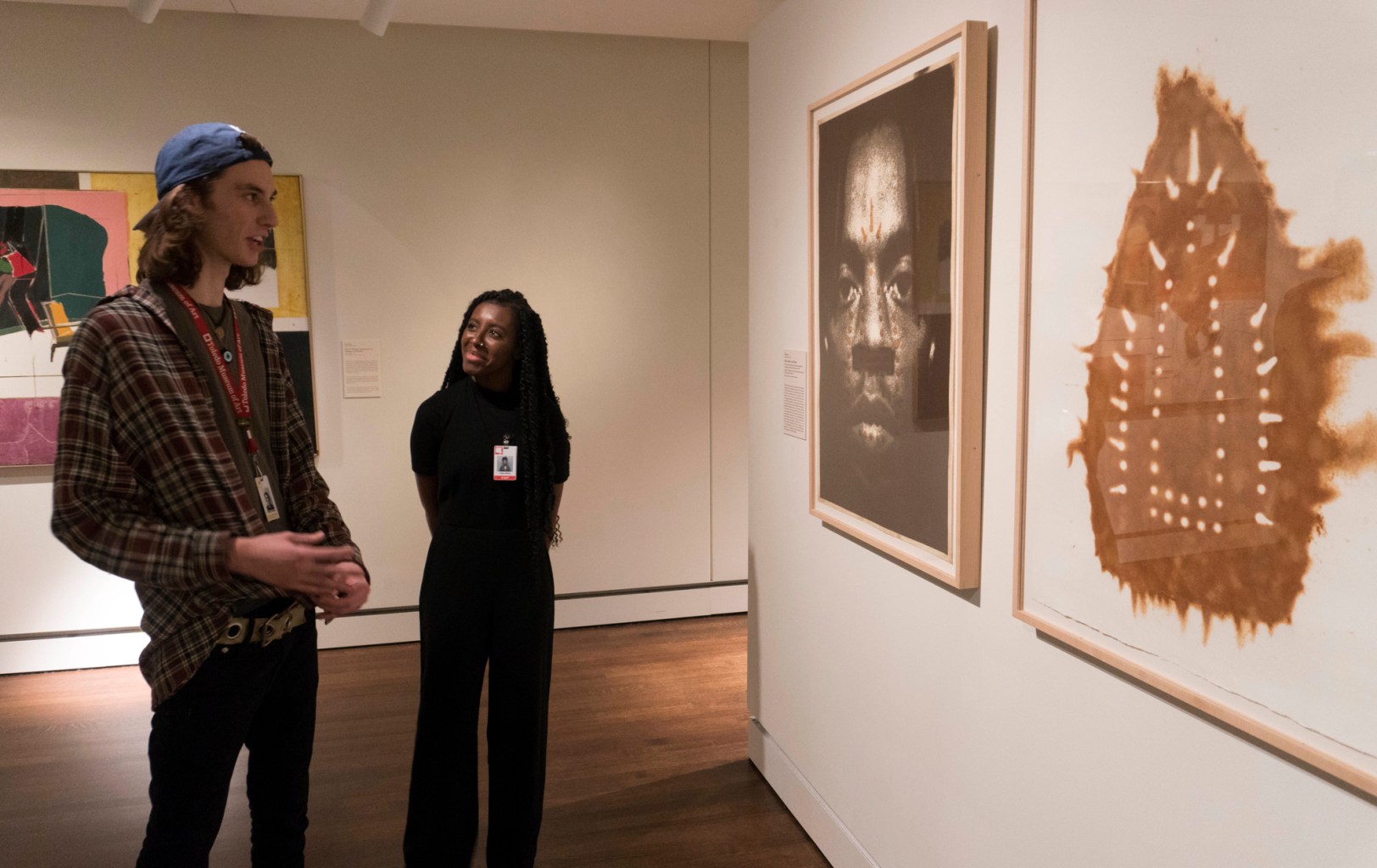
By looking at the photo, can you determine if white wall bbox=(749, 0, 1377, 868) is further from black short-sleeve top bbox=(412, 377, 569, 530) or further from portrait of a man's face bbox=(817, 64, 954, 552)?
black short-sleeve top bbox=(412, 377, 569, 530)

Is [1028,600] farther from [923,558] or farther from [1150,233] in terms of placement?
[1150,233]

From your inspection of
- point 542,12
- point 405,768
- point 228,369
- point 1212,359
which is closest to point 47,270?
point 542,12

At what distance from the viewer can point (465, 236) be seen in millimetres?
4688

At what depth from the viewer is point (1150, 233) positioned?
1.44m

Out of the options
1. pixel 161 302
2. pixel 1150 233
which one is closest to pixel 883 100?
pixel 1150 233

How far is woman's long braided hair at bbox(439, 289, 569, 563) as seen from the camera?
2521mm

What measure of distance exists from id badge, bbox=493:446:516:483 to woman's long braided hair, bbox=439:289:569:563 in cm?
4

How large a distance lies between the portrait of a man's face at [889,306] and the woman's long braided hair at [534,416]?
2.54 feet

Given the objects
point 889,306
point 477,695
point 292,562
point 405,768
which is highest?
point 889,306

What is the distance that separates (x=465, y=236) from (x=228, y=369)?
9.64 ft

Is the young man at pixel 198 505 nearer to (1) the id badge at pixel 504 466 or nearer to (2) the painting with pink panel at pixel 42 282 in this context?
(1) the id badge at pixel 504 466

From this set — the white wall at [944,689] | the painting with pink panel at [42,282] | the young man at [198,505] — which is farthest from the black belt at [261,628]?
the painting with pink panel at [42,282]

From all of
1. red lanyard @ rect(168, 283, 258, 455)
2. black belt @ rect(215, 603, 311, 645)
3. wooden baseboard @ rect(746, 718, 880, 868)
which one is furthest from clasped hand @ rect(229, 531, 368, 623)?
wooden baseboard @ rect(746, 718, 880, 868)

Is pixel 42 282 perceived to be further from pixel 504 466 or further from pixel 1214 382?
pixel 1214 382
